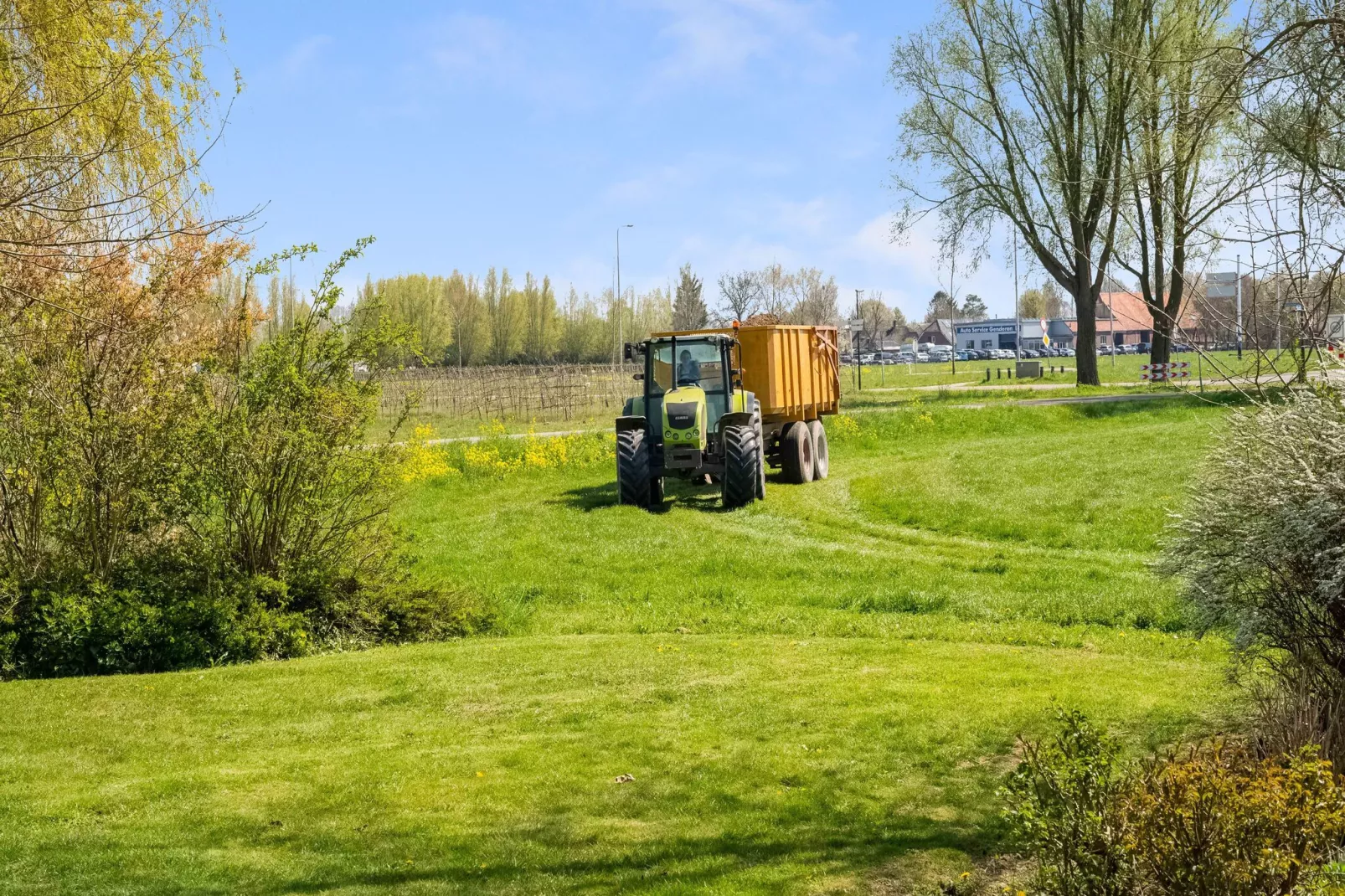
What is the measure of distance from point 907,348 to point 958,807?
11768 centimetres

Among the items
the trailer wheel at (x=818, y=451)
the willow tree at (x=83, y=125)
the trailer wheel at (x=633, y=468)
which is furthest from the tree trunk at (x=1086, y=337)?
the willow tree at (x=83, y=125)

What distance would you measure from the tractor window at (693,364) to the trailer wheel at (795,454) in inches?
119

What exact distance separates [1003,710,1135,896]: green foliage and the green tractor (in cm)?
1307

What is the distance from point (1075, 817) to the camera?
171 inches

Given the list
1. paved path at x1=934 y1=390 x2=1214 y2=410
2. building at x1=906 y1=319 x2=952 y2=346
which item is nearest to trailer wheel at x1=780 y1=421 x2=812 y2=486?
paved path at x1=934 y1=390 x2=1214 y2=410

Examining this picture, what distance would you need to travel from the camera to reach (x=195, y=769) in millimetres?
6840

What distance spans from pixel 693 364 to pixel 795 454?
3373mm

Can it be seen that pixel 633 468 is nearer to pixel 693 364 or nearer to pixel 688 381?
pixel 688 381

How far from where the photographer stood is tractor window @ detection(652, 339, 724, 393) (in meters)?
18.4

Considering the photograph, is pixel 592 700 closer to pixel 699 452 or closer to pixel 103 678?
pixel 103 678

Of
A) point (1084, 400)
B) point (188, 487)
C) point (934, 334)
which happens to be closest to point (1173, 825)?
point (188, 487)

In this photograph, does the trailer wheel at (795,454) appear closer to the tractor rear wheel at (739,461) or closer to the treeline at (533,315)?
the tractor rear wheel at (739,461)

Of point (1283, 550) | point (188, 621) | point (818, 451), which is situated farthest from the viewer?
point (818, 451)

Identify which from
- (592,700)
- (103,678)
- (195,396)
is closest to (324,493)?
(195,396)
